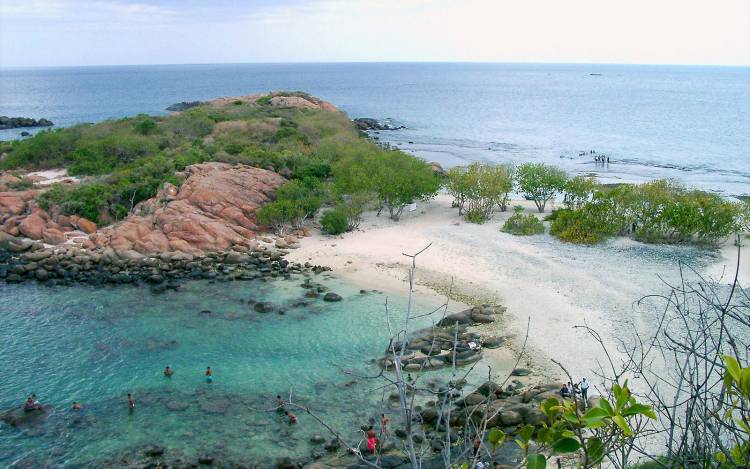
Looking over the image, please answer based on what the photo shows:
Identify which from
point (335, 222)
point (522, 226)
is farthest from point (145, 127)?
point (522, 226)

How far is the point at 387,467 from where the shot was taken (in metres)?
17.8

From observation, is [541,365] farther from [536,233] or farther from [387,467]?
[536,233]

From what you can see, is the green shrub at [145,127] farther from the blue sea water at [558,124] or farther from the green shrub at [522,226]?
the green shrub at [522,226]

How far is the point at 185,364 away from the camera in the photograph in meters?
24.6

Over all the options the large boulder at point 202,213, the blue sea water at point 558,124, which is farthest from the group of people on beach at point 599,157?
the large boulder at point 202,213

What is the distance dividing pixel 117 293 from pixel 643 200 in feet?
117

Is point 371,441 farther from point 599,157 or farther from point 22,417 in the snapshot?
point 599,157

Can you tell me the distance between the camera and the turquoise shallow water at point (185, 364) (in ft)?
64.5

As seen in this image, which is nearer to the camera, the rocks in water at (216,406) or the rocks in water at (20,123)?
the rocks in water at (216,406)

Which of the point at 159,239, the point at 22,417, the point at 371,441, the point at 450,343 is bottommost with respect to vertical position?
the point at 22,417

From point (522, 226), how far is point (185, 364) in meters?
26.0

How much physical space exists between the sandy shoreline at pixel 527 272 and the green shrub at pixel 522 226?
0.75m

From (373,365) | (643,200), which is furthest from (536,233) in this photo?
(373,365)

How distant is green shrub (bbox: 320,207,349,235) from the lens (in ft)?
133
